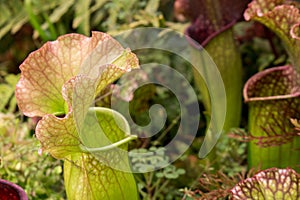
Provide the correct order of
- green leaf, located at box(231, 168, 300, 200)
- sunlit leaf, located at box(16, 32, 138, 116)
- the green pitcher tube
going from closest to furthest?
1. green leaf, located at box(231, 168, 300, 200)
2. sunlit leaf, located at box(16, 32, 138, 116)
3. the green pitcher tube

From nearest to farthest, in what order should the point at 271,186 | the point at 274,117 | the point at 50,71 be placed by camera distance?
the point at 271,186 → the point at 50,71 → the point at 274,117

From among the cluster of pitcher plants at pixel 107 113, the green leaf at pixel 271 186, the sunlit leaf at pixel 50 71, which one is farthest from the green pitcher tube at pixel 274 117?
the sunlit leaf at pixel 50 71

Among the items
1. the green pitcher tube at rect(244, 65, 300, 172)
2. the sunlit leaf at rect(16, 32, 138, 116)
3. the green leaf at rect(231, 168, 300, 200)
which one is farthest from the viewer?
the green pitcher tube at rect(244, 65, 300, 172)

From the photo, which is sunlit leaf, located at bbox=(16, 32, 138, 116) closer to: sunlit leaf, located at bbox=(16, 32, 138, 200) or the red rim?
sunlit leaf, located at bbox=(16, 32, 138, 200)

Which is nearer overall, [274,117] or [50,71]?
[50,71]

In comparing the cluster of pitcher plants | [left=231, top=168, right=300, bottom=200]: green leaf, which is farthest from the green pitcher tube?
[left=231, top=168, right=300, bottom=200]: green leaf

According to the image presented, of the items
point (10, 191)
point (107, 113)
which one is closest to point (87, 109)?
point (107, 113)

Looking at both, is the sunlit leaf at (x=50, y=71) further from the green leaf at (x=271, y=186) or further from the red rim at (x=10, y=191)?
the green leaf at (x=271, y=186)

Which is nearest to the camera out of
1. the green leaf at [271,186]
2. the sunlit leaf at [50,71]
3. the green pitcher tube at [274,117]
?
the green leaf at [271,186]

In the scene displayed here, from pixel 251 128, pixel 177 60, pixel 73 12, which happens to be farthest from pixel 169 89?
pixel 73 12

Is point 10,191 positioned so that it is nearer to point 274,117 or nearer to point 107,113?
point 107,113
